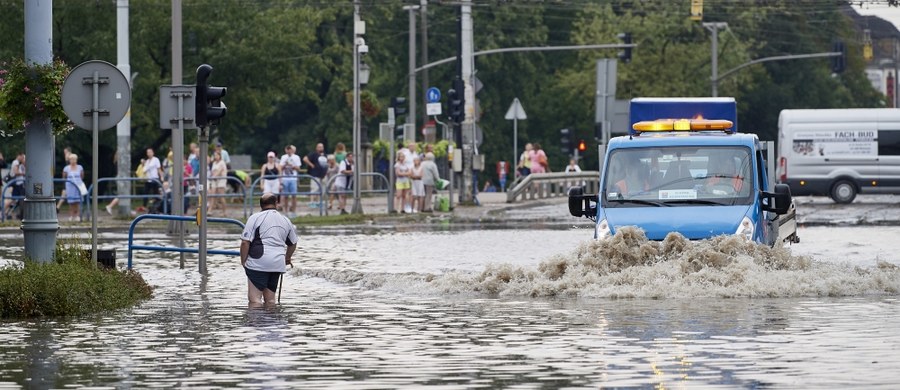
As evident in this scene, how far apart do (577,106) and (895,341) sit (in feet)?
261

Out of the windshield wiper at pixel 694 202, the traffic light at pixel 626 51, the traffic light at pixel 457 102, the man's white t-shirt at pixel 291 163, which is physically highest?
the traffic light at pixel 626 51

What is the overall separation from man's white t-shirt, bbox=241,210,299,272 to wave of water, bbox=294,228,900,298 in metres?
2.24

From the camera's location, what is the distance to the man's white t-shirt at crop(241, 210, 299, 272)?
18.5 m

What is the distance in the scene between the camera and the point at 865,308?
17141 mm

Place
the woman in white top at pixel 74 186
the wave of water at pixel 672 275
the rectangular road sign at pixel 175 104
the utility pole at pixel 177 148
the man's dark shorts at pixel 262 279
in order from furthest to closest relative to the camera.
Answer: the woman in white top at pixel 74 186
the utility pole at pixel 177 148
the rectangular road sign at pixel 175 104
the wave of water at pixel 672 275
the man's dark shorts at pixel 262 279

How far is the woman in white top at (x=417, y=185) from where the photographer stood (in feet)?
142

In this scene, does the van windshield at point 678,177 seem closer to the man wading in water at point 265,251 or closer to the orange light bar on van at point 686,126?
the orange light bar on van at point 686,126

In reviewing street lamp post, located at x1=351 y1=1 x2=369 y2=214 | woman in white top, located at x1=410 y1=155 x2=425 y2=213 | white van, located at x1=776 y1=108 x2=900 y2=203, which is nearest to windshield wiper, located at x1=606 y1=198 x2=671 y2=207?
street lamp post, located at x1=351 y1=1 x2=369 y2=214

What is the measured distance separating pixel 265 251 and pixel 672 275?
412 cm

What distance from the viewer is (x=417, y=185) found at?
4391cm

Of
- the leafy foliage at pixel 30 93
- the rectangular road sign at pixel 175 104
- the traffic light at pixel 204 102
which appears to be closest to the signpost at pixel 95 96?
the leafy foliage at pixel 30 93

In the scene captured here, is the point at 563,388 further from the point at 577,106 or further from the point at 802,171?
the point at 577,106

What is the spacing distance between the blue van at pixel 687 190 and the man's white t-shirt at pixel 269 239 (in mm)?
3601

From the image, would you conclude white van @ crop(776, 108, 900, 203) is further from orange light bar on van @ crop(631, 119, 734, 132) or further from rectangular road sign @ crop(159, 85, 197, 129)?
rectangular road sign @ crop(159, 85, 197, 129)
